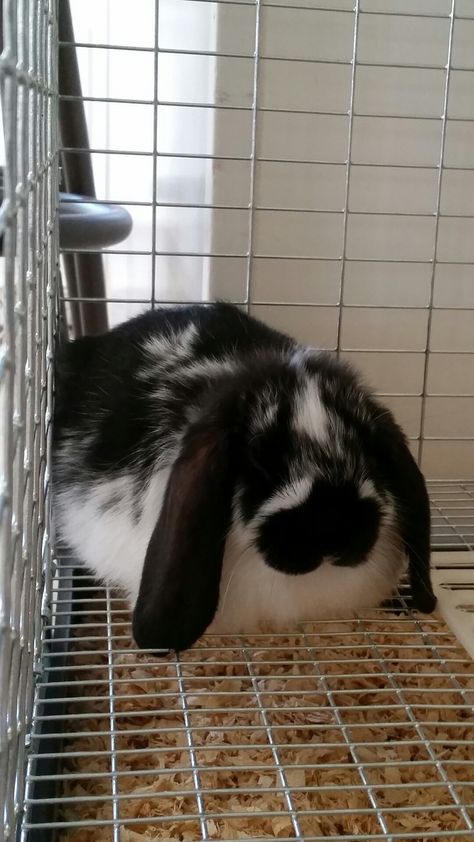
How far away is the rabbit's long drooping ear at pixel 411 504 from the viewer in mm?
978

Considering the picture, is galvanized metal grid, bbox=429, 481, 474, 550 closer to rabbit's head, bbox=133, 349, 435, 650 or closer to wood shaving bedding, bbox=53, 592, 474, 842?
wood shaving bedding, bbox=53, 592, 474, 842

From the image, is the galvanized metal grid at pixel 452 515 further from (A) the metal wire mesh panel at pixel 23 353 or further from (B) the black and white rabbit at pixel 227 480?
(A) the metal wire mesh panel at pixel 23 353

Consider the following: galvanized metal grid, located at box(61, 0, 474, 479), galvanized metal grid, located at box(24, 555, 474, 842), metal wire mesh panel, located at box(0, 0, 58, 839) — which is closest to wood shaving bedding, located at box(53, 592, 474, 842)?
galvanized metal grid, located at box(24, 555, 474, 842)

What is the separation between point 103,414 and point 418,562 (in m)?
0.45

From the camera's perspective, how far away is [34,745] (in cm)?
84

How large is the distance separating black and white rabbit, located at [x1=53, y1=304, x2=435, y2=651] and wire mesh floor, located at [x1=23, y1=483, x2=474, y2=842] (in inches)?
2.7

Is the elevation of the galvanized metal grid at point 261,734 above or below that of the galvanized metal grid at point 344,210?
below

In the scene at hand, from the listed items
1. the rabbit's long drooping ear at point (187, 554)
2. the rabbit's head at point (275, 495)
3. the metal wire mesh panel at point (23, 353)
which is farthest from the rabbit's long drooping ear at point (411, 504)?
the metal wire mesh panel at point (23, 353)

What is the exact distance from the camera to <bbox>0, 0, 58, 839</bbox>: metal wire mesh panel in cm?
51

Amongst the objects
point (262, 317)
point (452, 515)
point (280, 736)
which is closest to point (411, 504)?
point (280, 736)

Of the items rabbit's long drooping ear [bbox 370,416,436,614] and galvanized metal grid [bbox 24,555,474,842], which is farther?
rabbit's long drooping ear [bbox 370,416,436,614]

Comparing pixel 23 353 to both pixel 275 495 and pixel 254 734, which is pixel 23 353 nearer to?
pixel 275 495

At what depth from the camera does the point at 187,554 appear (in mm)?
851

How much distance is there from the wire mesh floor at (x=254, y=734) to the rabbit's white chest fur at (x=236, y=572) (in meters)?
0.04
